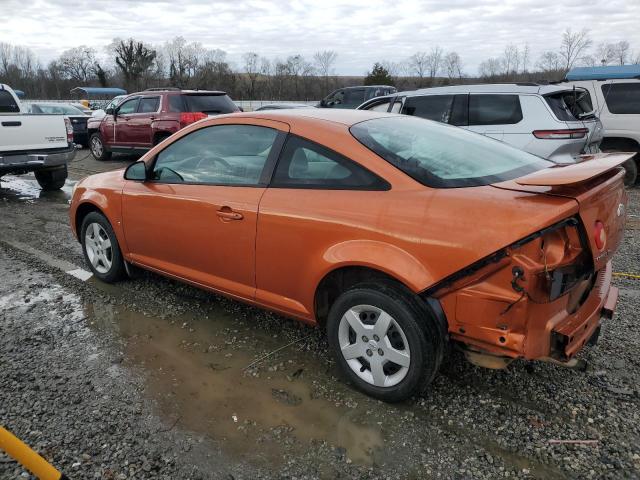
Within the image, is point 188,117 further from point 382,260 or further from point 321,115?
point 382,260

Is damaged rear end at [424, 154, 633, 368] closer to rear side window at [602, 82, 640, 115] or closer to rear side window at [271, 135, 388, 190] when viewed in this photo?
rear side window at [271, 135, 388, 190]

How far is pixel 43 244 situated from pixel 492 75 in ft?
183

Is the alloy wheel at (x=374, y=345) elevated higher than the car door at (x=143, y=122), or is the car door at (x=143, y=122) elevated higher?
the car door at (x=143, y=122)

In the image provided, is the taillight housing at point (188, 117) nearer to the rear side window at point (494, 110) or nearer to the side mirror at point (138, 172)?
the rear side window at point (494, 110)

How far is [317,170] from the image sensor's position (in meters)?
3.01

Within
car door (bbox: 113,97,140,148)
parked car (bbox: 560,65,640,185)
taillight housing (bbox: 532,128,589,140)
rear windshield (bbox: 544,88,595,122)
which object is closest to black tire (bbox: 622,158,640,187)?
parked car (bbox: 560,65,640,185)

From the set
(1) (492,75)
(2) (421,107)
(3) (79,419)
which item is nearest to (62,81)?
(1) (492,75)

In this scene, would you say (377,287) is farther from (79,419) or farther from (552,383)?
(79,419)

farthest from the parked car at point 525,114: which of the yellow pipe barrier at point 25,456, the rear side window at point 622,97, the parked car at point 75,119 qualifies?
the parked car at point 75,119

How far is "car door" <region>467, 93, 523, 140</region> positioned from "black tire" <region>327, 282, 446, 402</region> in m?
5.60

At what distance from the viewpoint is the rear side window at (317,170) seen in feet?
9.20

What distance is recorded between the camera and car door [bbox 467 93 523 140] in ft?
24.8

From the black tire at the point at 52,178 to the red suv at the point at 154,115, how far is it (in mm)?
2515

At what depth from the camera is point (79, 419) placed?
2711 millimetres
